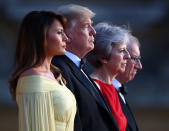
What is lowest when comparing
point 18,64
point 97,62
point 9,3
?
point 9,3

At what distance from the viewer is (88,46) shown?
13.0 ft

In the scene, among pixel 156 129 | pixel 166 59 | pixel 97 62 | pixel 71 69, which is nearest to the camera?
pixel 71 69

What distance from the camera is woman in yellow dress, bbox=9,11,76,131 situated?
3258mm

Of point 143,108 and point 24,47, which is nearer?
point 24,47

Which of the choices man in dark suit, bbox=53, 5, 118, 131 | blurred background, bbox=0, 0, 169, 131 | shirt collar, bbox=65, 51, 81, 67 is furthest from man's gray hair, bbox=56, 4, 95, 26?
blurred background, bbox=0, 0, 169, 131

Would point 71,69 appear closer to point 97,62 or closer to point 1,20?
point 97,62

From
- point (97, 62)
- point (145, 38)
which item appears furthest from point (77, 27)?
point (145, 38)

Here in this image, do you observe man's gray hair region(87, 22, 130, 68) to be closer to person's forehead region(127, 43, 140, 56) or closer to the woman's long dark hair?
person's forehead region(127, 43, 140, 56)

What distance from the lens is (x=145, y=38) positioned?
11094 mm

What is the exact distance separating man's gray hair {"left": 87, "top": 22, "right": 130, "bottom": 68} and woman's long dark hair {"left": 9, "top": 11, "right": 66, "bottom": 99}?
102 cm

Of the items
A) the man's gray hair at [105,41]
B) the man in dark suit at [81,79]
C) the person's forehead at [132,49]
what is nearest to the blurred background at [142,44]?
the person's forehead at [132,49]

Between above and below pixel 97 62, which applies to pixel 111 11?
below

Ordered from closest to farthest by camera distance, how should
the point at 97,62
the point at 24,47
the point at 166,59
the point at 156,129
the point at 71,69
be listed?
the point at 24,47 < the point at 71,69 < the point at 97,62 < the point at 156,129 < the point at 166,59

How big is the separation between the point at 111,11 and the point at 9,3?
1.84 meters
